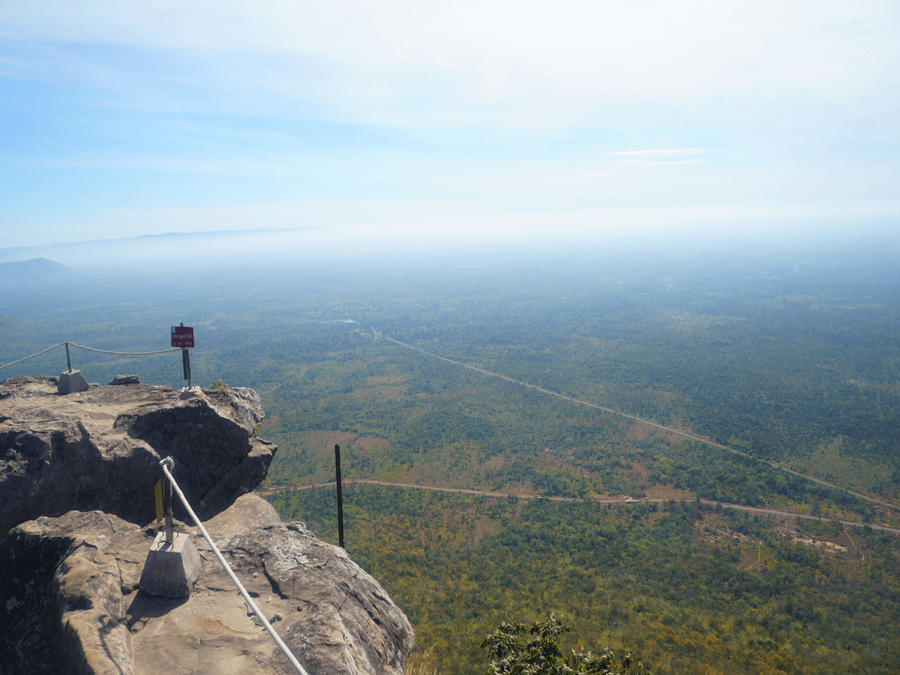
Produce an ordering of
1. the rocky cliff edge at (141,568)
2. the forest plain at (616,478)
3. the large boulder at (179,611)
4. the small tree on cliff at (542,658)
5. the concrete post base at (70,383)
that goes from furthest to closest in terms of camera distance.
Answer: the forest plain at (616,478)
the concrete post base at (70,383)
the small tree on cliff at (542,658)
the rocky cliff edge at (141,568)
the large boulder at (179,611)

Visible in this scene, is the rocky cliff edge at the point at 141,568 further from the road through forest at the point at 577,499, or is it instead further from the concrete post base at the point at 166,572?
the road through forest at the point at 577,499

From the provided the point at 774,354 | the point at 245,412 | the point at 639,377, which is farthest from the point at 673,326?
the point at 245,412

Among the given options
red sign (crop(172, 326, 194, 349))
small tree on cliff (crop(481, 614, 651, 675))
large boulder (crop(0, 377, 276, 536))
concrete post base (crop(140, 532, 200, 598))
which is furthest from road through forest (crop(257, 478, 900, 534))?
concrete post base (crop(140, 532, 200, 598))

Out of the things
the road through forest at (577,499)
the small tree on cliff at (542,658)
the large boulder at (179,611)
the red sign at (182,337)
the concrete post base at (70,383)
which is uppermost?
the red sign at (182,337)

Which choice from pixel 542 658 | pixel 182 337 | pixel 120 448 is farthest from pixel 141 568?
pixel 542 658

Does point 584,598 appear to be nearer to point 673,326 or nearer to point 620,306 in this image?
point 673,326

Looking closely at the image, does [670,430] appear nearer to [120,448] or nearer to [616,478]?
[616,478]

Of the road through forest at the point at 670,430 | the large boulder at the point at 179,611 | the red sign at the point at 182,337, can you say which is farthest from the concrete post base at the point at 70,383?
the road through forest at the point at 670,430
